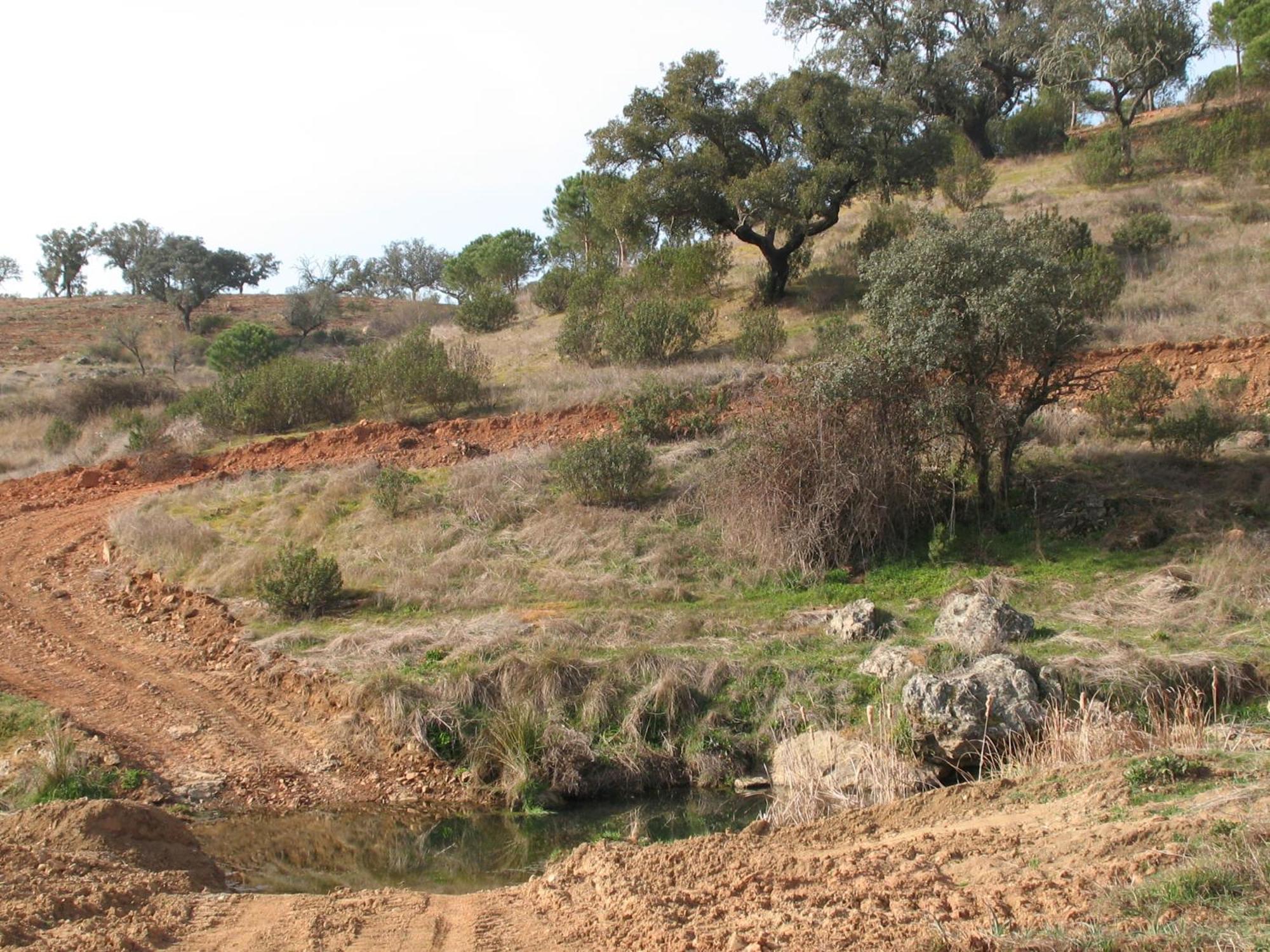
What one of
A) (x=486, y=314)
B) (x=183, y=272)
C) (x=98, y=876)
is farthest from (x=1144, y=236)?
(x=183, y=272)

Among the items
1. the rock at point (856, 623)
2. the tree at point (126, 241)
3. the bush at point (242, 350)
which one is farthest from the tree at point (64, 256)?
the rock at point (856, 623)

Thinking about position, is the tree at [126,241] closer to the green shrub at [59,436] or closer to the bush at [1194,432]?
the green shrub at [59,436]

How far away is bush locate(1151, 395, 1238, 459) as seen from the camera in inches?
557

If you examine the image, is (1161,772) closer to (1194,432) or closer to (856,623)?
(856,623)

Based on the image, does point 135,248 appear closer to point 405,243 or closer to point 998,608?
point 405,243

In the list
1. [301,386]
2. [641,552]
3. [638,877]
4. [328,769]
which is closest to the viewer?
[638,877]

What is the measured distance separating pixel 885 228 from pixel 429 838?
838 inches

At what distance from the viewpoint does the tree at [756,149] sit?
23.4 meters

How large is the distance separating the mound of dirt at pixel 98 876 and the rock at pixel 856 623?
654cm

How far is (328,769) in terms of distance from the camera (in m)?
10.2

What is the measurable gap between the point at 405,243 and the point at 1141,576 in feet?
199

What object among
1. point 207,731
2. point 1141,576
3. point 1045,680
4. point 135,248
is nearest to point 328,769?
point 207,731

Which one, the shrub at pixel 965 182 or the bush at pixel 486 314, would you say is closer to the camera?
the shrub at pixel 965 182

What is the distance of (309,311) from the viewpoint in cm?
4491
